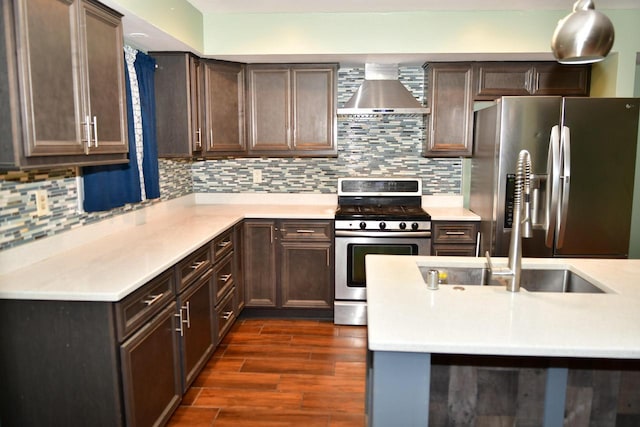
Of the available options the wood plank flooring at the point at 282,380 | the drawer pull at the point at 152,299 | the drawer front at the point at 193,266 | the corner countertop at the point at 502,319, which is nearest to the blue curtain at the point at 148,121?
the drawer front at the point at 193,266

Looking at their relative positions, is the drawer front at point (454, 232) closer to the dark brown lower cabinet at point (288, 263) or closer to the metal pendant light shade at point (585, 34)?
the dark brown lower cabinet at point (288, 263)

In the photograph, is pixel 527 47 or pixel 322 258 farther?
pixel 322 258

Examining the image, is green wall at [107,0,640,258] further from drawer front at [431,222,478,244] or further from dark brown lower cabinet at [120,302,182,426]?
dark brown lower cabinet at [120,302,182,426]

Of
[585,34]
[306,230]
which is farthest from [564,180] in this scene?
[306,230]

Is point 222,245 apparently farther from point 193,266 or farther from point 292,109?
point 292,109

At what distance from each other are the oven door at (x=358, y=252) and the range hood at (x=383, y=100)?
1.00 meters

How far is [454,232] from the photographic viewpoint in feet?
13.0

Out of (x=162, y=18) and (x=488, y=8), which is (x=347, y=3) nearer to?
(x=488, y=8)

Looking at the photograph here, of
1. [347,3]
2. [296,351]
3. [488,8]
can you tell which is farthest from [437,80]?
[296,351]

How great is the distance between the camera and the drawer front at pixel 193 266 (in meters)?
2.63

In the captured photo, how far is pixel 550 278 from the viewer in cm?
240

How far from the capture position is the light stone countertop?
2.00 metres

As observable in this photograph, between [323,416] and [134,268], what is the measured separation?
1.30m

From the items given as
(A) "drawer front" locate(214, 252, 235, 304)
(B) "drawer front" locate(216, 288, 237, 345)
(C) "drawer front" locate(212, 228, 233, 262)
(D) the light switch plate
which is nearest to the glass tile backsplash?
(C) "drawer front" locate(212, 228, 233, 262)
